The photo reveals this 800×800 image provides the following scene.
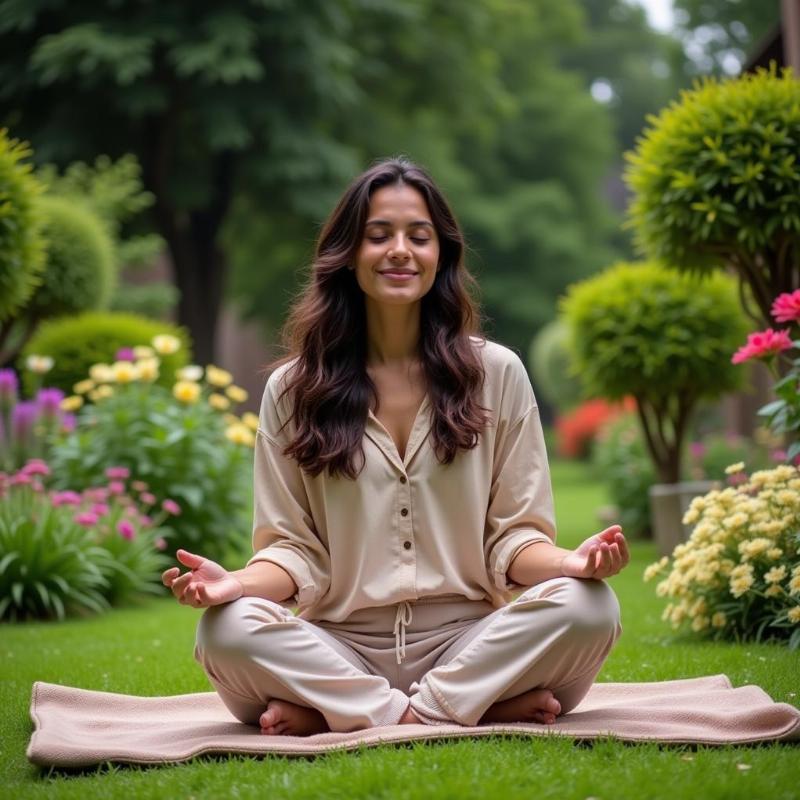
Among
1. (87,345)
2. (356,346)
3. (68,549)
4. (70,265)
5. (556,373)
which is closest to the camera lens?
(356,346)

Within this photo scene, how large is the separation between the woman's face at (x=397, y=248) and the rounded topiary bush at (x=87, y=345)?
20.8ft

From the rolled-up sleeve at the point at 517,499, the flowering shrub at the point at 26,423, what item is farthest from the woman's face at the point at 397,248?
the flowering shrub at the point at 26,423

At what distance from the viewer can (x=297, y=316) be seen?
4016mm

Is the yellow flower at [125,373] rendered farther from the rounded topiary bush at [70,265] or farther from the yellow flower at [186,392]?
the rounded topiary bush at [70,265]

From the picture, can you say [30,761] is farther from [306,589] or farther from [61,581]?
[61,581]

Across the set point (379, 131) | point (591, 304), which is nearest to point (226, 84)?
point (379, 131)

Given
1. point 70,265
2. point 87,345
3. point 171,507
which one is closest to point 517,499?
point 171,507

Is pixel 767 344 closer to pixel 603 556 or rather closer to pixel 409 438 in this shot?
pixel 409 438

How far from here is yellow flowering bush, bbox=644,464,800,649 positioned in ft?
15.5

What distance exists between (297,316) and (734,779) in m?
1.95

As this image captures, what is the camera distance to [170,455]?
25.8 ft

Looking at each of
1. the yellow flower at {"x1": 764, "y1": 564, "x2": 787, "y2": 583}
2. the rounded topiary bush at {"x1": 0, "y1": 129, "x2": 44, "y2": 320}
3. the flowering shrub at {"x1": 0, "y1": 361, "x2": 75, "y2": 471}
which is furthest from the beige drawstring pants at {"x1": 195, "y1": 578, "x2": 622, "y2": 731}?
the flowering shrub at {"x1": 0, "y1": 361, "x2": 75, "y2": 471}

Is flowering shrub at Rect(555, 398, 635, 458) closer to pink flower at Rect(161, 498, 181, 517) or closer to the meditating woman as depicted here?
pink flower at Rect(161, 498, 181, 517)

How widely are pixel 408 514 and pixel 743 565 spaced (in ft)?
5.63
